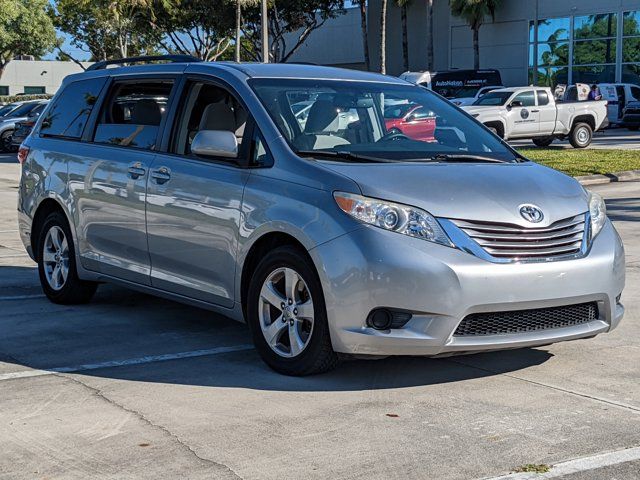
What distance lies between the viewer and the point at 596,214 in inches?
247

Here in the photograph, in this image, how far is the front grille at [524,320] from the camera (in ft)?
18.6

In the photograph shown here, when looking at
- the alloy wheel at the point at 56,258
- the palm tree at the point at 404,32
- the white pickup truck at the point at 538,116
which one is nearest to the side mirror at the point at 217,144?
the alloy wheel at the point at 56,258

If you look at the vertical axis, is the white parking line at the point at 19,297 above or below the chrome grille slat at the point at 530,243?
below

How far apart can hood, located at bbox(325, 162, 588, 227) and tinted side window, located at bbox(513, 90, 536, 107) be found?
79.9 feet

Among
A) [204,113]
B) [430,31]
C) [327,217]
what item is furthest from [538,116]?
[430,31]

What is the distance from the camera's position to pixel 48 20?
3059 inches

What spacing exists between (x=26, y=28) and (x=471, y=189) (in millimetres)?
76159

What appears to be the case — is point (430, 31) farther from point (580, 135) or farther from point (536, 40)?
point (580, 135)

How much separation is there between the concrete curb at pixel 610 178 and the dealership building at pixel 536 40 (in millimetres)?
35642

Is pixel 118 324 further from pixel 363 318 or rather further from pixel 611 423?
pixel 611 423

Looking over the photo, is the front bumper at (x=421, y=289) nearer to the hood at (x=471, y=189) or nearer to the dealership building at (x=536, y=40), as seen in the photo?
the hood at (x=471, y=189)

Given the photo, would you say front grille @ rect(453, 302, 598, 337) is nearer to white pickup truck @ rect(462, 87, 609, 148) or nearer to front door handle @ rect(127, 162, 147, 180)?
front door handle @ rect(127, 162, 147, 180)

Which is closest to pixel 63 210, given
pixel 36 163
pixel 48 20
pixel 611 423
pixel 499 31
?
pixel 36 163

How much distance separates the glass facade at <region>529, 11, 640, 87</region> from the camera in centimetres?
5400
